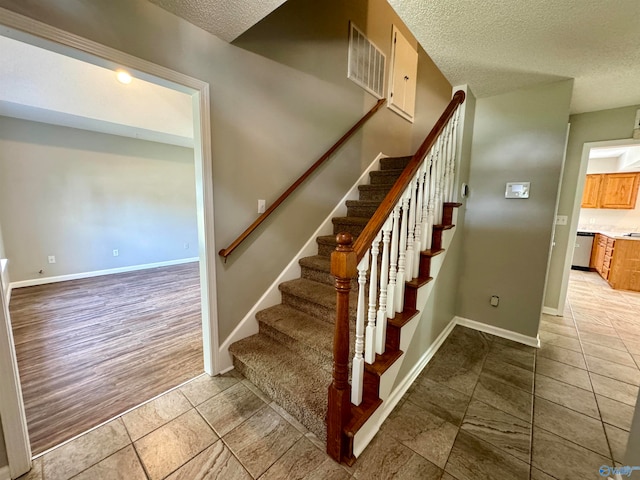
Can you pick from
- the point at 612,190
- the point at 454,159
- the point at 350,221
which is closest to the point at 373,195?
the point at 350,221

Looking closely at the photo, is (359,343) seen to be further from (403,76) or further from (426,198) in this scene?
(403,76)

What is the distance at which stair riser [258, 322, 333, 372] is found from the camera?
5.26 feet

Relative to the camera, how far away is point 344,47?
8.95ft

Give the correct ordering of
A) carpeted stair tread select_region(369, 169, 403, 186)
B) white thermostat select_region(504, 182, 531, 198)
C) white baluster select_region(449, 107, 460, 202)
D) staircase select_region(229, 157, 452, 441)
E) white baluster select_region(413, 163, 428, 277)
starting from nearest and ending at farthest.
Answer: staircase select_region(229, 157, 452, 441), white baluster select_region(413, 163, 428, 277), white baluster select_region(449, 107, 460, 202), white thermostat select_region(504, 182, 531, 198), carpeted stair tread select_region(369, 169, 403, 186)

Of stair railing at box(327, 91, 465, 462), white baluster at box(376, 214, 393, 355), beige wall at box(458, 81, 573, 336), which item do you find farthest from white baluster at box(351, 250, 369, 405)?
beige wall at box(458, 81, 573, 336)

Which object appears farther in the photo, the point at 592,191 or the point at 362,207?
the point at 592,191

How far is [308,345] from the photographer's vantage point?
167 cm

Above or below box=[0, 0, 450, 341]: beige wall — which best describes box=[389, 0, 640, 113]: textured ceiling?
above

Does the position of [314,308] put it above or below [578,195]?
below

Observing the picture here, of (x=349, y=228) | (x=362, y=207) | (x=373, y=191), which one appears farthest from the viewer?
(x=373, y=191)

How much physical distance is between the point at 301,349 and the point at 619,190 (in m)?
6.92

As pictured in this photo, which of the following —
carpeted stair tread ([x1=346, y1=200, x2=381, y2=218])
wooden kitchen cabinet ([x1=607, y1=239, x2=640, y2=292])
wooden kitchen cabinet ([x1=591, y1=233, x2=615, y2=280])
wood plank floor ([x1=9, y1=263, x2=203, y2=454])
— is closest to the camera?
wood plank floor ([x1=9, y1=263, x2=203, y2=454])

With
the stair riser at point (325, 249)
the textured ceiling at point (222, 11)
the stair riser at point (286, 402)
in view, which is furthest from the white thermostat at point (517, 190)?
the stair riser at point (286, 402)

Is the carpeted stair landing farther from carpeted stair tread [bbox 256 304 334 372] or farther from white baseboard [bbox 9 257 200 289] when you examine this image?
white baseboard [bbox 9 257 200 289]
